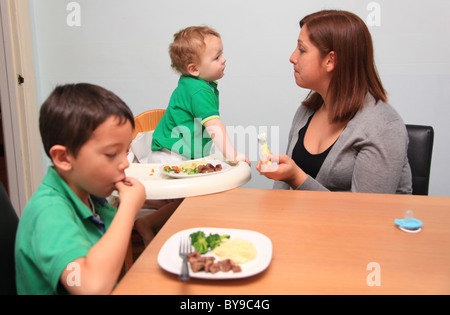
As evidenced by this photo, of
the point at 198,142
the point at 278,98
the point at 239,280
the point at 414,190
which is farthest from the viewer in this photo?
the point at 278,98

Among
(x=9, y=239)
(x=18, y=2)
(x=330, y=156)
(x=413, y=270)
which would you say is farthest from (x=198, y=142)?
(x=18, y=2)

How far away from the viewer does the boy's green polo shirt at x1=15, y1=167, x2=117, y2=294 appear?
0.66 metres

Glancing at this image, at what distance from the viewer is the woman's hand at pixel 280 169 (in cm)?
126

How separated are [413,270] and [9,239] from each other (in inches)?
31.4

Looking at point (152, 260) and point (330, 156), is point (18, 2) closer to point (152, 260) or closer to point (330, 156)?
point (330, 156)

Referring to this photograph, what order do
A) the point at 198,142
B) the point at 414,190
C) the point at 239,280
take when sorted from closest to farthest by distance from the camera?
1. the point at 239,280
2. the point at 414,190
3. the point at 198,142

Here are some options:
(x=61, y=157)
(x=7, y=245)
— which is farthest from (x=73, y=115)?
(x=7, y=245)

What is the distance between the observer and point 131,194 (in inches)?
32.0

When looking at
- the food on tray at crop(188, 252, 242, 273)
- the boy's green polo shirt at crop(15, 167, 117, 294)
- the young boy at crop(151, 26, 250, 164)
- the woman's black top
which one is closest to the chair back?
the young boy at crop(151, 26, 250, 164)

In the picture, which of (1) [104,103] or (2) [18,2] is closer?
(1) [104,103]

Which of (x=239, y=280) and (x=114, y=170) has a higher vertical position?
(x=114, y=170)

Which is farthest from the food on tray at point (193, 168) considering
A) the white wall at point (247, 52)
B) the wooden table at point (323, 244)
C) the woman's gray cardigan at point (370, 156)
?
the white wall at point (247, 52)

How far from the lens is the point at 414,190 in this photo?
4.91ft

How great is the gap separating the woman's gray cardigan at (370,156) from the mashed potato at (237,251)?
1.90 feet
